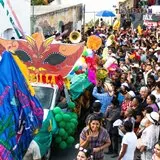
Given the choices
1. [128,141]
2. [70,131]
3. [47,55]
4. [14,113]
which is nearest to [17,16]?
[47,55]

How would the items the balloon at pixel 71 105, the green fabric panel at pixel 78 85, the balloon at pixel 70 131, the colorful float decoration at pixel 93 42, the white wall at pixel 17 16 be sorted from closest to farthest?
1. the balloon at pixel 70 131
2. the balloon at pixel 71 105
3. the green fabric panel at pixel 78 85
4. the colorful float decoration at pixel 93 42
5. the white wall at pixel 17 16

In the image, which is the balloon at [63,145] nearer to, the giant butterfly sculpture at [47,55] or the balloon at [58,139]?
the balloon at [58,139]

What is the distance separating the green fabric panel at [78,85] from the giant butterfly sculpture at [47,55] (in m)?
0.67

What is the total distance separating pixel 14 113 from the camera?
7215mm

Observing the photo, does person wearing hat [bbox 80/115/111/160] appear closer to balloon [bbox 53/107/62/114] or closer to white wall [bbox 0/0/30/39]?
balloon [bbox 53/107/62/114]

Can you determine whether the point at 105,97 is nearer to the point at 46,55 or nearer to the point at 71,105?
the point at 71,105

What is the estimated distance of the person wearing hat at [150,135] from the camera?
784cm

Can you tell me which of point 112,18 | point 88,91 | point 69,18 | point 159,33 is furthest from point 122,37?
point 88,91

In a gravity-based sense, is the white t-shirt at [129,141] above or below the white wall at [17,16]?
below

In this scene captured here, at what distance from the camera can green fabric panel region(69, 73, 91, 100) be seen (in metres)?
11.0

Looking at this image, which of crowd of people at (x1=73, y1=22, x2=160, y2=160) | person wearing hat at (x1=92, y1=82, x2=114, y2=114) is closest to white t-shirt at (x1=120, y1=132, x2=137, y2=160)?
crowd of people at (x1=73, y1=22, x2=160, y2=160)

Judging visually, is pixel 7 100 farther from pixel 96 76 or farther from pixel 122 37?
pixel 122 37

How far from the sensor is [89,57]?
1291cm

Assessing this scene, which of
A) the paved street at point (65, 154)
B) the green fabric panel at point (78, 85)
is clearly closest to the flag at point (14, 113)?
the paved street at point (65, 154)
